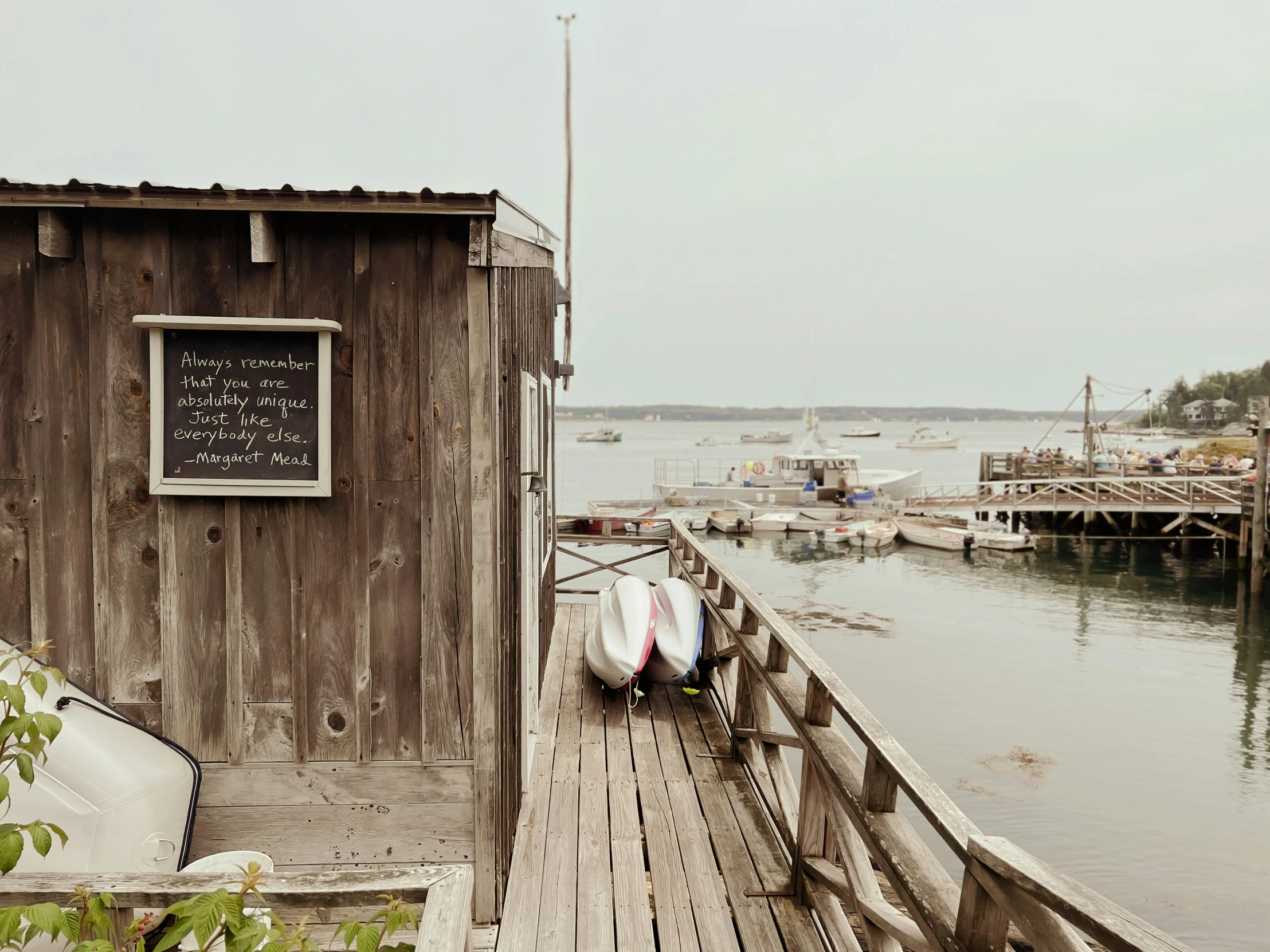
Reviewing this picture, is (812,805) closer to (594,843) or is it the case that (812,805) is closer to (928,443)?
(594,843)

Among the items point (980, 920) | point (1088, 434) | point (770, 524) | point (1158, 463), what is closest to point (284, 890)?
point (980, 920)

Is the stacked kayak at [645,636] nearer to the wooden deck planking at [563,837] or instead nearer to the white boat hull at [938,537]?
the wooden deck planking at [563,837]

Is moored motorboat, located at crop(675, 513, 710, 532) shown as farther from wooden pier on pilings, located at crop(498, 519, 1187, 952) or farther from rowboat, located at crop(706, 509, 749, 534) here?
wooden pier on pilings, located at crop(498, 519, 1187, 952)

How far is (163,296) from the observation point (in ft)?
7.98

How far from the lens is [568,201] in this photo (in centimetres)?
1002

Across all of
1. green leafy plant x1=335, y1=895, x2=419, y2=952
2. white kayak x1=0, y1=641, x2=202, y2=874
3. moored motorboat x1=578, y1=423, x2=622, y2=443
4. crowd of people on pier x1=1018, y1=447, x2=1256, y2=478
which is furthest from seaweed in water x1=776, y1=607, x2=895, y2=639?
moored motorboat x1=578, y1=423, x2=622, y2=443

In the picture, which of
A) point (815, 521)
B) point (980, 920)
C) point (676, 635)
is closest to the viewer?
point (980, 920)

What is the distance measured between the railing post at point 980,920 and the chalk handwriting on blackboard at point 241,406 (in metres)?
2.17

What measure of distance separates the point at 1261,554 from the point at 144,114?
31036 millimetres

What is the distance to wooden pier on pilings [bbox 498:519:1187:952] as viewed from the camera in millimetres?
1580

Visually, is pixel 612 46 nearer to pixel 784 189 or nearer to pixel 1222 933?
pixel 1222 933

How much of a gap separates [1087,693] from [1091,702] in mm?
506

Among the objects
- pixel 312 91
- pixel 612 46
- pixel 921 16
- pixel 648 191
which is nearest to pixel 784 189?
pixel 648 191

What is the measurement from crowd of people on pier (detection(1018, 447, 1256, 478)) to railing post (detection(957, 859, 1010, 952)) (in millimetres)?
32605
